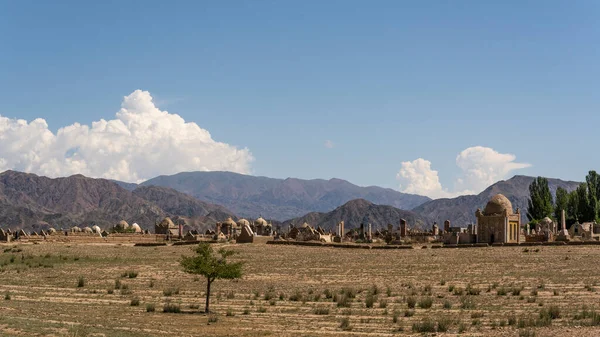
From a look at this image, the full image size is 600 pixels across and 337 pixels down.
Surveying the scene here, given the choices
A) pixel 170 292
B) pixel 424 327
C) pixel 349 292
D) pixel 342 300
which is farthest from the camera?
pixel 170 292

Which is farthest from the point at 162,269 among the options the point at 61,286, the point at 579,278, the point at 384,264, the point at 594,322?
the point at 594,322

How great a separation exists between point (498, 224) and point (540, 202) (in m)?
35.0

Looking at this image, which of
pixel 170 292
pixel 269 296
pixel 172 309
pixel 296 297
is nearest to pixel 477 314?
pixel 296 297

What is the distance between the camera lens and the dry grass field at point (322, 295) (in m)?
23.8

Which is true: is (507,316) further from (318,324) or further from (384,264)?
(384,264)

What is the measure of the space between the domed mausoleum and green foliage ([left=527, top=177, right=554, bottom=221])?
104 ft

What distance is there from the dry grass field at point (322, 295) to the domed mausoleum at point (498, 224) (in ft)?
25.3

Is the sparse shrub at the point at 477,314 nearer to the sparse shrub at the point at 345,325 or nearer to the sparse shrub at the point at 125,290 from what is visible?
the sparse shrub at the point at 345,325

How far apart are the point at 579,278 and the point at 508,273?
469 centimetres

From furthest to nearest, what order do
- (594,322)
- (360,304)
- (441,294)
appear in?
(441,294)
(360,304)
(594,322)

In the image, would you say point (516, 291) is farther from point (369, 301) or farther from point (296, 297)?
point (296, 297)

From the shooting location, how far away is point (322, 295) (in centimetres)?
3366

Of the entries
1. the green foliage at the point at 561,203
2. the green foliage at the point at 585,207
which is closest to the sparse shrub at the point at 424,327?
the green foliage at the point at 585,207

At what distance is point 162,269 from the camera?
161 feet
